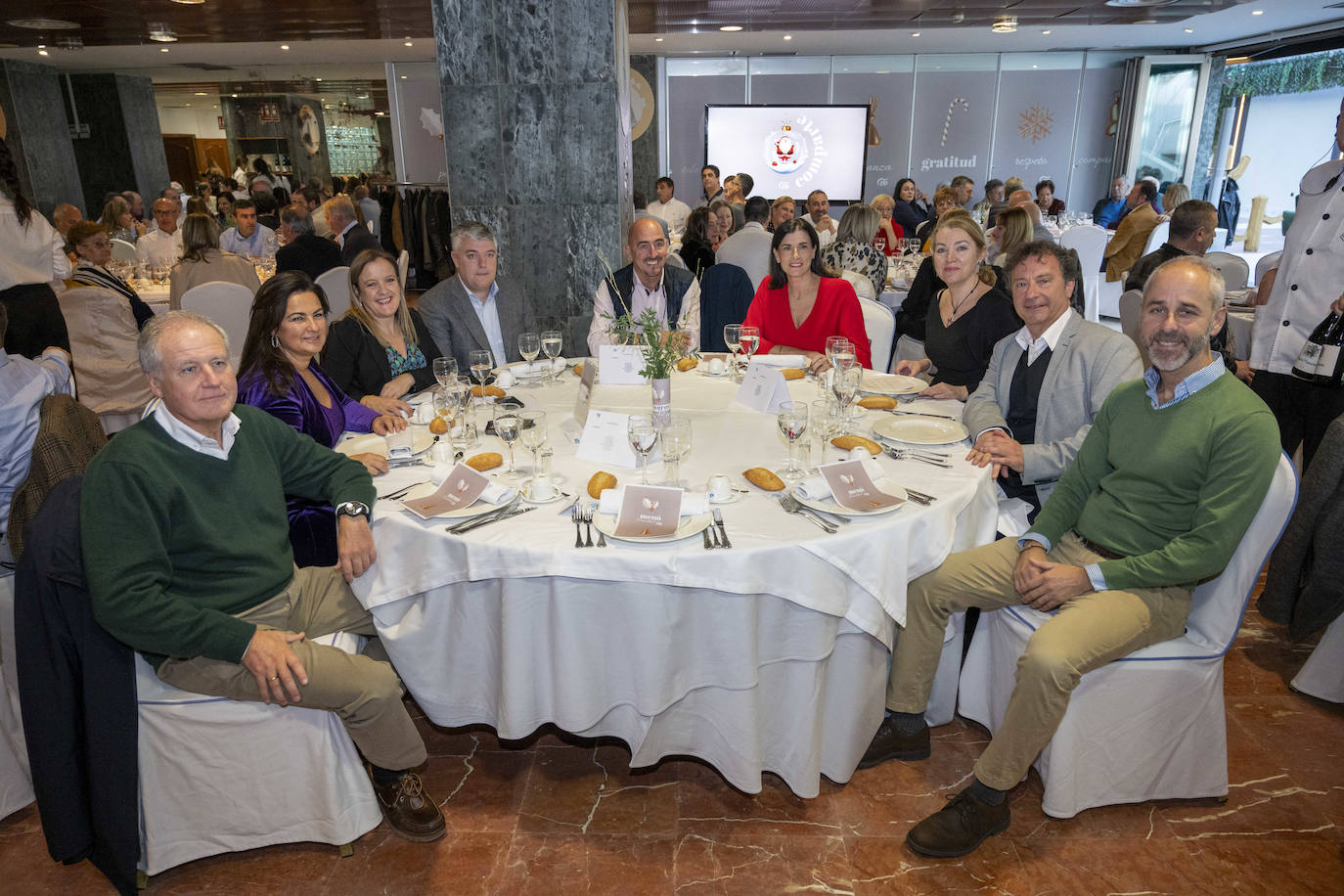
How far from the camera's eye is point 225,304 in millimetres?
4762

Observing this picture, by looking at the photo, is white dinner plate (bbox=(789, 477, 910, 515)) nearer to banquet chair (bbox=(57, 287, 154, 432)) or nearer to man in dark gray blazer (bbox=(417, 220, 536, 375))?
man in dark gray blazer (bbox=(417, 220, 536, 375))

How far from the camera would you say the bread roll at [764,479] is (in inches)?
84.4

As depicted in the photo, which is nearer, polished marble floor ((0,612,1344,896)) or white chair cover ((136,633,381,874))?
white chair cover ((136,633,381,874))

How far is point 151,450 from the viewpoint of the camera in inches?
70.4

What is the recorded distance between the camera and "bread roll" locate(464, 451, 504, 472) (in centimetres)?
229

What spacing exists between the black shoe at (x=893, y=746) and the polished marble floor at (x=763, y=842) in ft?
0.11

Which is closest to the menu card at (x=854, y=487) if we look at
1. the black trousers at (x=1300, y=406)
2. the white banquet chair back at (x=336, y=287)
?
the black trousers at (x=1300, y=406)

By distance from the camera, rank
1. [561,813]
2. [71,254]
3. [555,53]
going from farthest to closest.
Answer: [71,254]
[555,53]
[561,813]

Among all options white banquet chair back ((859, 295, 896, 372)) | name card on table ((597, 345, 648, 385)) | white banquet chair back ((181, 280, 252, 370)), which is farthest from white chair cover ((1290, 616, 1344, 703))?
white banquet chair back ((181, 280, 252, 370))

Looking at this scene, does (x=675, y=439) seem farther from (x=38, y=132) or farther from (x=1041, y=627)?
(x=38, y=132)

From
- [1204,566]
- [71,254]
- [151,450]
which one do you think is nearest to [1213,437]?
[1204,566]

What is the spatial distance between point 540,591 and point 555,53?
3322mm

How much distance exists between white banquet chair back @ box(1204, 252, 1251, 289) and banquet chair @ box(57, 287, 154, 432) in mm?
6352

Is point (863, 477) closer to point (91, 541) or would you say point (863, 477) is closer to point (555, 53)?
point (91, 541)
